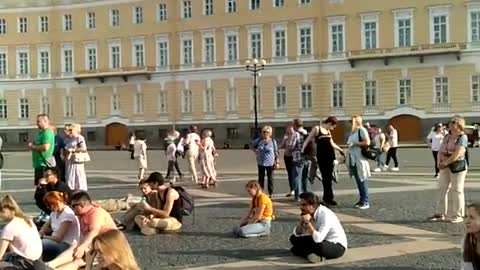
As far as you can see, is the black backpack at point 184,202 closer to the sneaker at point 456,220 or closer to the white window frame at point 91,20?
the sneaker at point 456,220

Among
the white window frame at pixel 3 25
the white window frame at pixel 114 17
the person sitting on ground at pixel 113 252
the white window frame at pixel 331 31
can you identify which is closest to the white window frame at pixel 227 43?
the white window frame at pixel 331 31

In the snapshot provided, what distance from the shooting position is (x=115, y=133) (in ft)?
200

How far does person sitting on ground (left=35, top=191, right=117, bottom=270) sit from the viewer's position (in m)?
7.69

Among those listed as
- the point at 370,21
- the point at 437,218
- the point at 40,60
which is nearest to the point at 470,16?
the point at 370,21

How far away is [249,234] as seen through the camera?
1045 centimetres

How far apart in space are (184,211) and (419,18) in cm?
4078

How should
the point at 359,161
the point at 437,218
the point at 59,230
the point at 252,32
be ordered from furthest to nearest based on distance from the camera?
the point at 252,32
the point at 359,161
the point at 437,218
the point at 59,230

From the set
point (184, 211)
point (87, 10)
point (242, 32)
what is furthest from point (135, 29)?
point (184, 211)

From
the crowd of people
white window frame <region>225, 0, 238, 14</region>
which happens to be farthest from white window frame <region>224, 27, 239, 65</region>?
the crowd of people

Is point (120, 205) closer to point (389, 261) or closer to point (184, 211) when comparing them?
point (184, 211)

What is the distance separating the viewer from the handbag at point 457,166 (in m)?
11.3

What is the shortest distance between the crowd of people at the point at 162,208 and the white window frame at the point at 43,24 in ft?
171

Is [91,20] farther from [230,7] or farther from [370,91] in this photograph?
[370,91]

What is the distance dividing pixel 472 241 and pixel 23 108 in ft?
206
